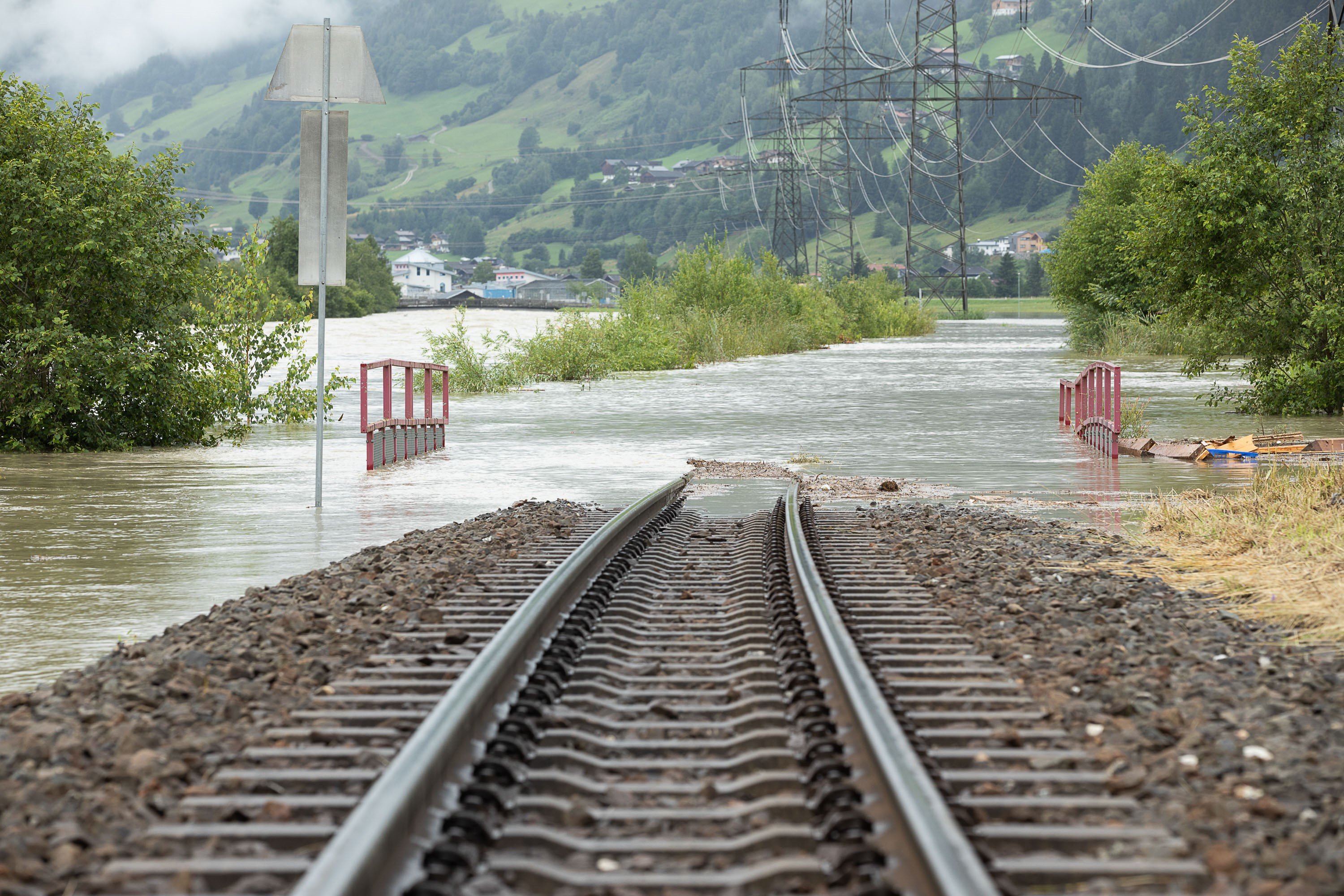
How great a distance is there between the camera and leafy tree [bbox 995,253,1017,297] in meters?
194

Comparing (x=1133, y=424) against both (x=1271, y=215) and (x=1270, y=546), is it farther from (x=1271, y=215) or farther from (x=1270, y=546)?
(x=1270, y=546)

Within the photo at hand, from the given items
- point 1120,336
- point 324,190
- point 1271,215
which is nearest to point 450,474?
point 324,190

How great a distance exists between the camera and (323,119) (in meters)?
11.8

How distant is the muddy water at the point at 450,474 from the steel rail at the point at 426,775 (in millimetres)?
2186

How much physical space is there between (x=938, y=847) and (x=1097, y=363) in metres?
17.3

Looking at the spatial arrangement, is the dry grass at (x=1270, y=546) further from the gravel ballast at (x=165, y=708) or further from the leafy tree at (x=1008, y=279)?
the leafy tree at (x=1008, y=279)

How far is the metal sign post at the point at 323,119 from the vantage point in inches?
463

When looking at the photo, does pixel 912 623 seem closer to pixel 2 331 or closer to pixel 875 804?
pixel 875 804

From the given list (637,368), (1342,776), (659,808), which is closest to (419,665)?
(659,808)

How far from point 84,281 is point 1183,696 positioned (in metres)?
15.9

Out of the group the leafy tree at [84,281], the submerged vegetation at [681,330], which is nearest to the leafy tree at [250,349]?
the leafy tree at [84,281]

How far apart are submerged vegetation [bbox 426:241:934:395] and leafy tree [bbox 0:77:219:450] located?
47.8ft

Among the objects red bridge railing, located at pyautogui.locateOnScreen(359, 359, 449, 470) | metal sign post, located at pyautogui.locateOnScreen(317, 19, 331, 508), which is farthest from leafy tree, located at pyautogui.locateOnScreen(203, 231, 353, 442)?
metal sign post, located at pyautogui.locateOnScreen(317, 19, 331, 508)

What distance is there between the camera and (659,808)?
4.16 meters
